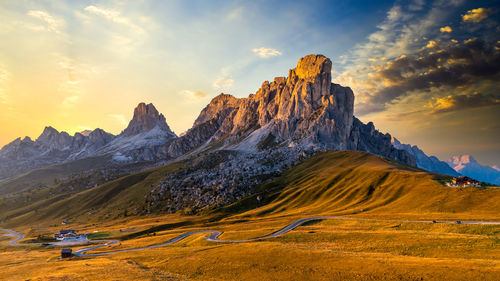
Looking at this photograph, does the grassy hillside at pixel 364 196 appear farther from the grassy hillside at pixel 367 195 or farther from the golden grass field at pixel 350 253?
the golden grass field at pixel 350 253

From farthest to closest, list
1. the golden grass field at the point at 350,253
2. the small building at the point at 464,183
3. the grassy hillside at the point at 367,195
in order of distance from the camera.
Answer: the small building at the point at 464,183 → the grassy hillside at the point at 367,195 → the golden grass field at the point at 350,253

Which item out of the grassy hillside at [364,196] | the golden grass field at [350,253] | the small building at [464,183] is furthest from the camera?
the small building at [464,183]

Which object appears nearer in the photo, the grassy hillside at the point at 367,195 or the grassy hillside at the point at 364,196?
the grassy hillside at the point at 364,196

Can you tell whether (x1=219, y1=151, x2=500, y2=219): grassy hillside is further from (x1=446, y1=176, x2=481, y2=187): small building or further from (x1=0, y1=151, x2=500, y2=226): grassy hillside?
(x1=446, y1=176, x2=481, y2=187): small building

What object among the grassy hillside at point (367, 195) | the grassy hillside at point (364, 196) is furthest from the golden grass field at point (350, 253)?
the grassy hillside at point (367, 195)

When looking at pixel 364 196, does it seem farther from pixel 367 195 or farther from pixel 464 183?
pixel 464 183

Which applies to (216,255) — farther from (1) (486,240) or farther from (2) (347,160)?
(2) (347,160)

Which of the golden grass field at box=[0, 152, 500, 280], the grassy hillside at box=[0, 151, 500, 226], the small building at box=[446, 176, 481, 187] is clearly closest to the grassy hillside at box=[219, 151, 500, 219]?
the grassy hillside at box=[0, 151, 500, 226]

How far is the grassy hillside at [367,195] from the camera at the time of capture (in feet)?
292

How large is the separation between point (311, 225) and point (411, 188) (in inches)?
2377

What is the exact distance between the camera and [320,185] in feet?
516

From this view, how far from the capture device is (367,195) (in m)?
130

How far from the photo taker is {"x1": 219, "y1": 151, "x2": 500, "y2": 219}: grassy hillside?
89.1 meters

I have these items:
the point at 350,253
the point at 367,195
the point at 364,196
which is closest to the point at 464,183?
the point at 367,195
